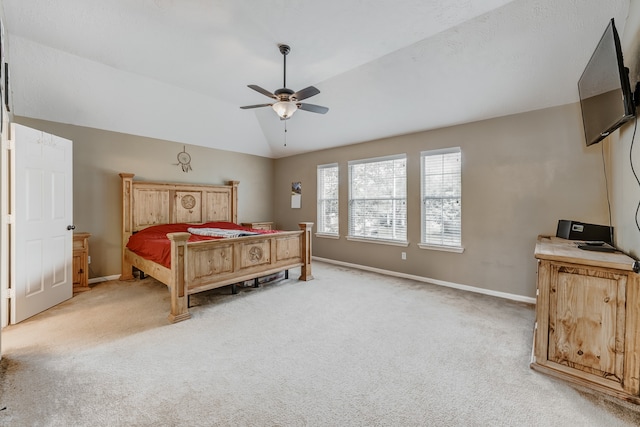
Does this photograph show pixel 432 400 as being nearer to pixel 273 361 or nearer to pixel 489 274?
pixel 273 361

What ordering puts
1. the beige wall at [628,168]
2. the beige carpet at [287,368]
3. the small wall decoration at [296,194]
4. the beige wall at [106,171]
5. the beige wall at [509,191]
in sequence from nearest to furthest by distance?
the beige carpet at [287,368]
the beige wall at [628,168]
the beige wall at [509,191]
the beige wall at [106,171]
the small wall decoration at [296,194]

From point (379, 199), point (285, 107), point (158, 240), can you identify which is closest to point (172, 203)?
point (158, 240)

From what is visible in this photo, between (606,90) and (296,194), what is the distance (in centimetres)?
533

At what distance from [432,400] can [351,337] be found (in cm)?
95

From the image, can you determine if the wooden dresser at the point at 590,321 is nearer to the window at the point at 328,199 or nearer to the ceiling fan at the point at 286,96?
the ceiling fan at the point at 286,96

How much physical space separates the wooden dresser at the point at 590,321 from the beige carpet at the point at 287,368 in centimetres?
13

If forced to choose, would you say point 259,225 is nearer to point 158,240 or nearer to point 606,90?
point 158,240

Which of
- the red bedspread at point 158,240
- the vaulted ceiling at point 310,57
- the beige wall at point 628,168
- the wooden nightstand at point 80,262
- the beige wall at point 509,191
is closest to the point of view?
the beige wall at point 628,168

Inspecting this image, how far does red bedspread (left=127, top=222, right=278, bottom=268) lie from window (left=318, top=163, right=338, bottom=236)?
1.81 metres

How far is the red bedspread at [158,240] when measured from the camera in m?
3.42

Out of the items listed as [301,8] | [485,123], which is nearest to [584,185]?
[485,123]

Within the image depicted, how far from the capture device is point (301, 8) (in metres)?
2.63

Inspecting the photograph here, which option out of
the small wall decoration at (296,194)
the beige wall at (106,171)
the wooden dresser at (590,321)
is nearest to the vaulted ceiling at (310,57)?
the beige wall at (106,171)

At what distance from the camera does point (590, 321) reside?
192 cm
